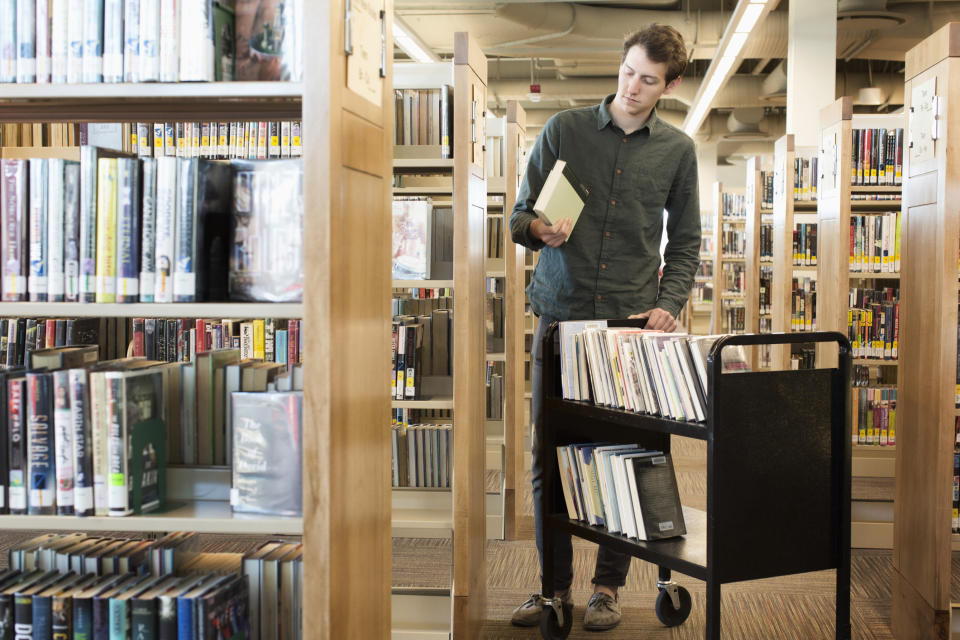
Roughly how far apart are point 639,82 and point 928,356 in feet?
4.00

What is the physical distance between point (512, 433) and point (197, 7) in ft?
9.91

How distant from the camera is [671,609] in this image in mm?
2875

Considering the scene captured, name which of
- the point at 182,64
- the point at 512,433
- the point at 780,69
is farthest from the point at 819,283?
the point at 780,69

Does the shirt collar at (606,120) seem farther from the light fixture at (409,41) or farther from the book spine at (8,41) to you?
the light fixture at (409,41)

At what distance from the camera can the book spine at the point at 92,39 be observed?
1578mm

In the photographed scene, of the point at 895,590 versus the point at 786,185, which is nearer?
the point at 895,590

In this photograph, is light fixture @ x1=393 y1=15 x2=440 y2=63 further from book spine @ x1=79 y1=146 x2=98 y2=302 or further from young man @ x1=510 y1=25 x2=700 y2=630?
book spine @ x1=79 y1=146 x2=98 y2=302

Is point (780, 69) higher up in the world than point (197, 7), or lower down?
higher up

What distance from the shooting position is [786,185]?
17.7 ft

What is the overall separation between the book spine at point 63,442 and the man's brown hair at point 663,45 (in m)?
1.73

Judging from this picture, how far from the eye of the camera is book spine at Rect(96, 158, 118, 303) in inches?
61.7

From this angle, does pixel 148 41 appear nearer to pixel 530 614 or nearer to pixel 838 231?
pixel 530 614

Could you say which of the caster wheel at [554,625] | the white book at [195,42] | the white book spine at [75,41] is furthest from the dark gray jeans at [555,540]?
the white book spine at [75,41]

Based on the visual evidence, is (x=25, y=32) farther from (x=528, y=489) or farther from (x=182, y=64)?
(x=528, y=489)
